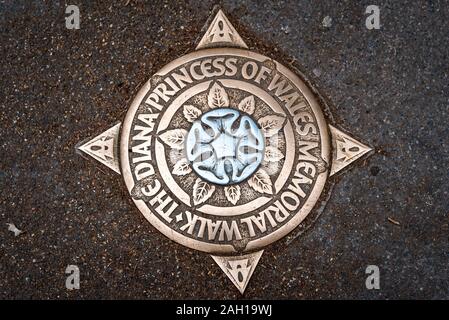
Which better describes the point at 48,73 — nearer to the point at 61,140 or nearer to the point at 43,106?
the point at 43,106

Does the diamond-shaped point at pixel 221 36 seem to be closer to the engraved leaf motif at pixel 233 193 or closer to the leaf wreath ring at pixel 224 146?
the leaf wreath ring at pixel 224 146

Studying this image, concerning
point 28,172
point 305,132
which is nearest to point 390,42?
point 305,132

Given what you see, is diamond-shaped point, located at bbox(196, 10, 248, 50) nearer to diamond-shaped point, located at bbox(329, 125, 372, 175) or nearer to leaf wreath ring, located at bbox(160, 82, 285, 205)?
leaf wreath ring, located at bbox(160, 82, 285, 205)

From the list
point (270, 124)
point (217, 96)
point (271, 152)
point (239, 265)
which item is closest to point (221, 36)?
point (217, 96)

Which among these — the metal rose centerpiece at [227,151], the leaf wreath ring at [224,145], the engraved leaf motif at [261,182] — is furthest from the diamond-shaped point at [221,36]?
the engraved leaf motif at [261,182]

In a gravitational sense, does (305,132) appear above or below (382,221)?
above
